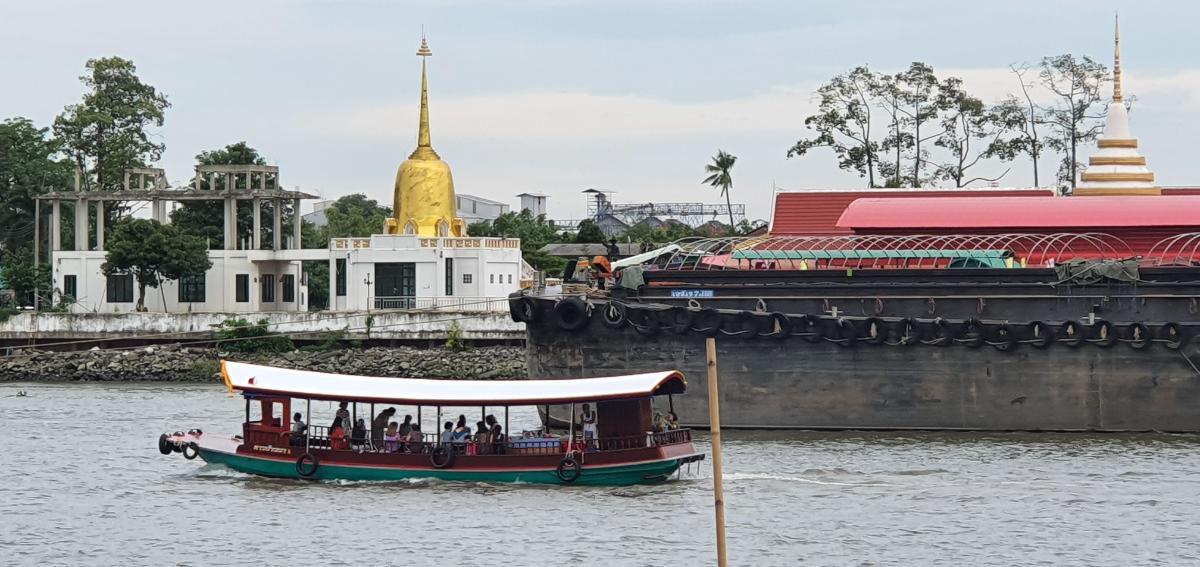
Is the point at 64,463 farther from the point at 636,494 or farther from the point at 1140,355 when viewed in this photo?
the point at 1140,355

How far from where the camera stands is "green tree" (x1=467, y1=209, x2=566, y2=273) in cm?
9406

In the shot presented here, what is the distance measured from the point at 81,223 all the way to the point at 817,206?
127 feet

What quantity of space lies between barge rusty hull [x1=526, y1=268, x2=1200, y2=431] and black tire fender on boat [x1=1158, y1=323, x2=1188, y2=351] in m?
0.13

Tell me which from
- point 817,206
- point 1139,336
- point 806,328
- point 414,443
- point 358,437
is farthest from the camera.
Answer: point 817,206

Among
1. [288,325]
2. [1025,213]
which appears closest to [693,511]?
[1025,213]

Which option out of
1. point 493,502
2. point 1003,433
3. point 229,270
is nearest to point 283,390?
point 493,502

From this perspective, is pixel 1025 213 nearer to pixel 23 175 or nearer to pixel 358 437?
pixel 358 437

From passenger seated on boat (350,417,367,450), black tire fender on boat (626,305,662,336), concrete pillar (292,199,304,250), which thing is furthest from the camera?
concrete pillar (292,199,304,250)

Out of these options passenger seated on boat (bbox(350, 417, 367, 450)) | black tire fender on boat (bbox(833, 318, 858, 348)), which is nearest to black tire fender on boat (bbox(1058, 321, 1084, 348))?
black tire fender on boat (bbox(833, 318, 858, 348))

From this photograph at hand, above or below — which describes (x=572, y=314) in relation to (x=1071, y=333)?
above

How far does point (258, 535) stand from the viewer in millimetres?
33281

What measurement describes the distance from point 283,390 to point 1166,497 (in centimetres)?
1675

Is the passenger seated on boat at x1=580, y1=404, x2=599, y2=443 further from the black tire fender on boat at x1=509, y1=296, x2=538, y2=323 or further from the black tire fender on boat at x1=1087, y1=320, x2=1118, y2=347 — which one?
the black tire fender on boat at x1=1087, y1=320, x2=1118, y2=347

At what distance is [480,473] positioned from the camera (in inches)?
1489
